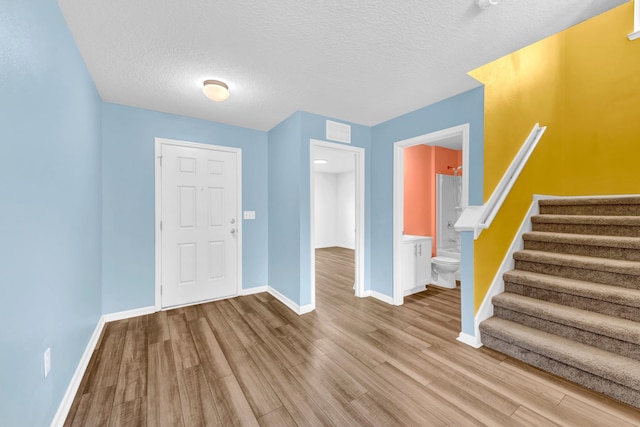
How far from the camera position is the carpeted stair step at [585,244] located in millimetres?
2098

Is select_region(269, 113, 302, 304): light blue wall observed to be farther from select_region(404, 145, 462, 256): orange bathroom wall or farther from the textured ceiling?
select_region(404, 145, 462, 256): orange bathroom wall

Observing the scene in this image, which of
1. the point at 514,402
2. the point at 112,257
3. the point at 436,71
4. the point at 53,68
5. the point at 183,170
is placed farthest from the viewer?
the point at 183,170

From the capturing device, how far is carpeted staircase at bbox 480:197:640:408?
5.50 ft

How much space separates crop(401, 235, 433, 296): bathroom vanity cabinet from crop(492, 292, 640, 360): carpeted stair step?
47.1 inches

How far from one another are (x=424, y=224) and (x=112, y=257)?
4535 mm

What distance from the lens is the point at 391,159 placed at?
325cm

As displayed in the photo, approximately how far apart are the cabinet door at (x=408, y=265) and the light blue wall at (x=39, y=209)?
331 centimetres

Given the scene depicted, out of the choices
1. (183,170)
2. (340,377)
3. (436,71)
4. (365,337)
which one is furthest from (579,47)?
(183,170)

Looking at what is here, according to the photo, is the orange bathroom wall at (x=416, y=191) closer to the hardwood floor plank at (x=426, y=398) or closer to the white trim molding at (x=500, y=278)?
the white trim molding at (x=500, y=278)

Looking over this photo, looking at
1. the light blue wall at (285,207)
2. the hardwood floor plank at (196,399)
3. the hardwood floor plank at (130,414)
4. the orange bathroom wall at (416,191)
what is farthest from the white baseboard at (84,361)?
the orange bathroom wall at (416,191)

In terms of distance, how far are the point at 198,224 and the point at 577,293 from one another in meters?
4.00

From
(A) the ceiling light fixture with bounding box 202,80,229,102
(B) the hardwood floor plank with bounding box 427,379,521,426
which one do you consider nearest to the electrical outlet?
(A) the ceiling light fixture with bounding box 202,80,229,102

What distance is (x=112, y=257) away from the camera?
2.76 m

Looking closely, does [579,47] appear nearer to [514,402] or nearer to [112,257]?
[514,402]
